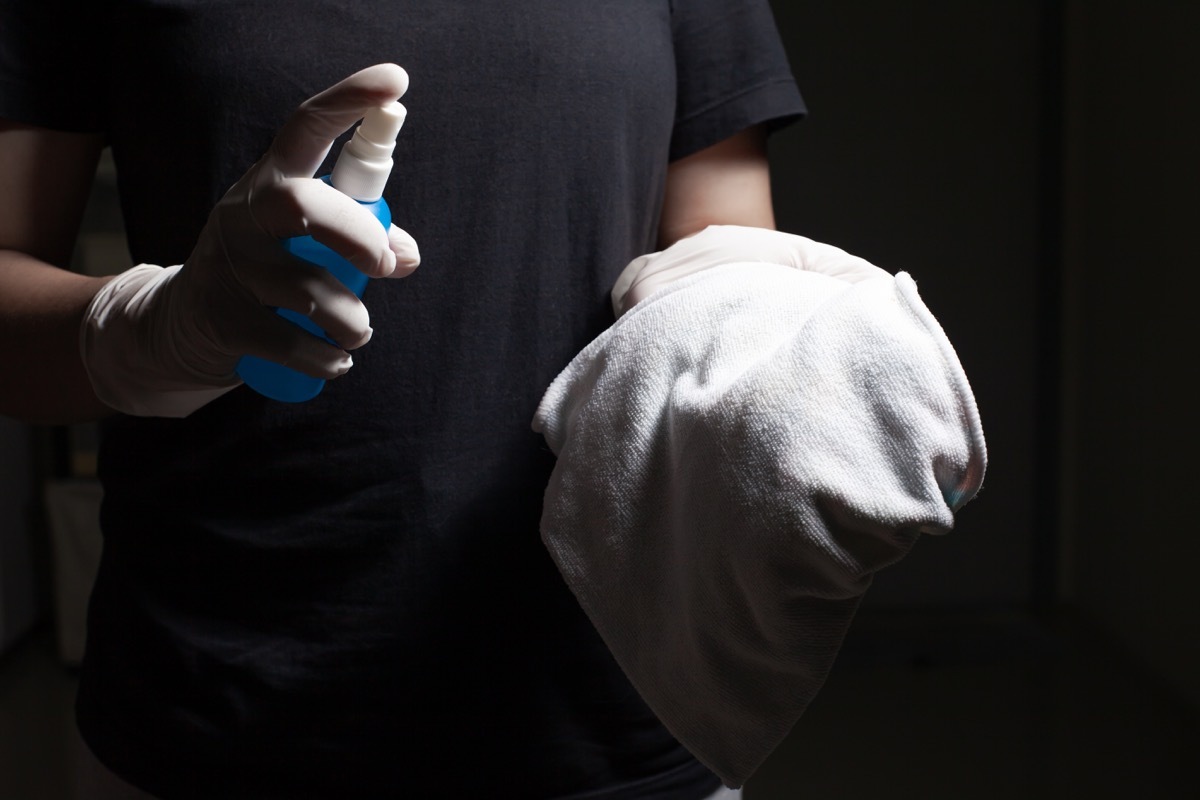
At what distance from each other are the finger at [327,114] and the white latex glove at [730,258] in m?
0.23

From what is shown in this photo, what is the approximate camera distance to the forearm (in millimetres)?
643

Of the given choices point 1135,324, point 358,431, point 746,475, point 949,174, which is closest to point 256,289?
point 358,431

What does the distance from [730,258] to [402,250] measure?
228 mm

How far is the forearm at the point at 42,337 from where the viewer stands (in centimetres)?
64

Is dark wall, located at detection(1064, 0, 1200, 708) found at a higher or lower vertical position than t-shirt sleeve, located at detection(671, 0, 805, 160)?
lower

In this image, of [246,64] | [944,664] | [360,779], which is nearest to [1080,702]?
[944,664]

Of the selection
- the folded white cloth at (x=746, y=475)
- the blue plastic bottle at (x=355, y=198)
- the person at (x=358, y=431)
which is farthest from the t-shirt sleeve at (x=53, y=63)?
the folded white cloth at (x=746, y=475)

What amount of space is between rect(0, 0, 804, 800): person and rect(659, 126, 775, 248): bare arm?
112 millimetres

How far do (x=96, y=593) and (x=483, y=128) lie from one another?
43cm

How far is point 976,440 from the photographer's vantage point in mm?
517

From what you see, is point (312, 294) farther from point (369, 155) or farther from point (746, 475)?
point (746, 475)

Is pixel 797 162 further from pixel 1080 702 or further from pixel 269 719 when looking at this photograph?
pixel 269 719

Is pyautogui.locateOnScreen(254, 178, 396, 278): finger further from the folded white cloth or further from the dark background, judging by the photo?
the dark background

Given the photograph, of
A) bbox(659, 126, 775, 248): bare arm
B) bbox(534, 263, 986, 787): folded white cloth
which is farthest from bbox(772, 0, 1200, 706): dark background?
bbox(534, 263, 986, 787): folded white cloth
